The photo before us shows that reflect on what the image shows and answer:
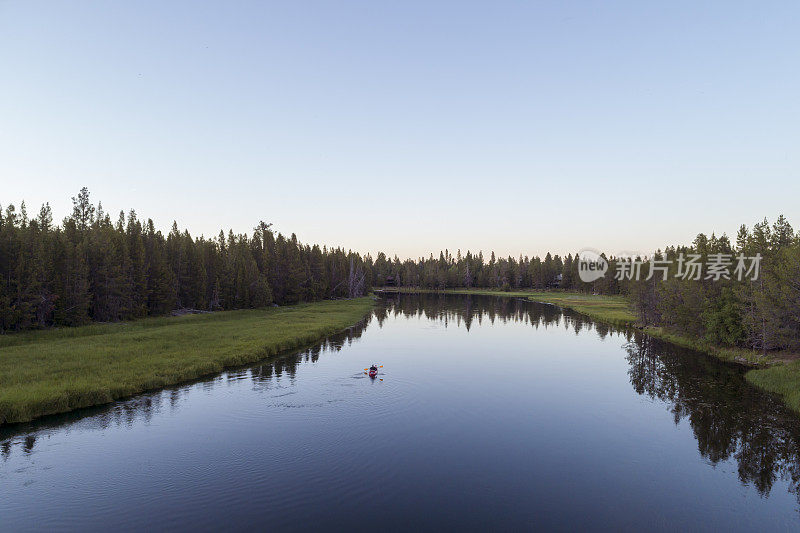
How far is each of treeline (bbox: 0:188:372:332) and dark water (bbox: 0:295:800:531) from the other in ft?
117

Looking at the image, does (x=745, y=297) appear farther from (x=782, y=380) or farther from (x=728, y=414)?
(x=728, y=414)

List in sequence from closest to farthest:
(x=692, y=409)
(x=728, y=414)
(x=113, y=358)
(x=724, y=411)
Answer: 1. (x=728, y=414)
2. (x=724, y=411)
3. (x=692, y=409)
4. (x=113, y=358)

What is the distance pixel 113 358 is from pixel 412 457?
103 ft

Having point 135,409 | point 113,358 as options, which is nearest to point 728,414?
point 135,409

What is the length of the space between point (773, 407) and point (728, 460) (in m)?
13.0

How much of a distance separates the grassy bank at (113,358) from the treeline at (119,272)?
17.7 ft

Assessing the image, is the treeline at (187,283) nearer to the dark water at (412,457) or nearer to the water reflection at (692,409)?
the water reflection at (692,409)

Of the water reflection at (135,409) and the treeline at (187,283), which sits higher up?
the treeline at (187,283)

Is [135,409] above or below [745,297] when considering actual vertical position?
below

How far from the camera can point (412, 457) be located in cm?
2136

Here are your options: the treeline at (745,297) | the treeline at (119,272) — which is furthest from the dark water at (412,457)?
the treeline at (119,272)

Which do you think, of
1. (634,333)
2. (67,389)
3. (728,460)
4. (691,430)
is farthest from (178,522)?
(634,333)

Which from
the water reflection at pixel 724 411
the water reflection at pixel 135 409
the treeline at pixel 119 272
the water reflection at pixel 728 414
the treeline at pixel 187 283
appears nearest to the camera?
the water reflection at pixel 728 414

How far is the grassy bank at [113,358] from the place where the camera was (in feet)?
87.2
